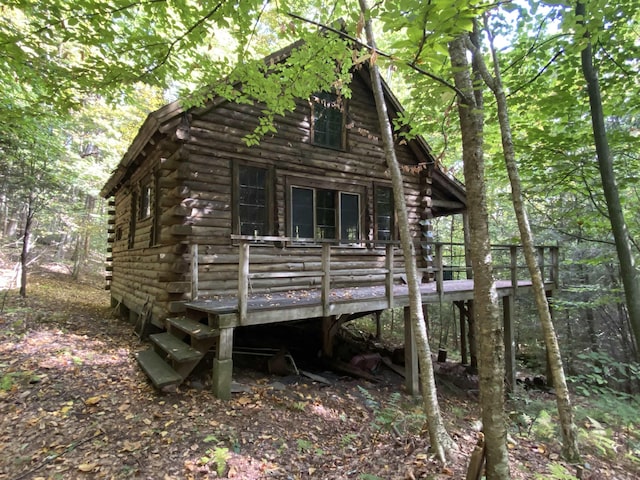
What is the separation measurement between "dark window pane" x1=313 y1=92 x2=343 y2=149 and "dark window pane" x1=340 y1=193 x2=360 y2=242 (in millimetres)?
1452

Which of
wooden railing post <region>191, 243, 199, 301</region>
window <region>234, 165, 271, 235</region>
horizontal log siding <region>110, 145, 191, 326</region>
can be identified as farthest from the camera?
window <region>234, 165, 271, 235</region>

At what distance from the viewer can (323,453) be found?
12.9 feet

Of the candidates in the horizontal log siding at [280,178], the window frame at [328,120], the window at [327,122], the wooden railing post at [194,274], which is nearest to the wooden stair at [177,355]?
the wooden railing post at [194,274]

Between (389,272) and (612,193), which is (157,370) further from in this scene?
(612,193)

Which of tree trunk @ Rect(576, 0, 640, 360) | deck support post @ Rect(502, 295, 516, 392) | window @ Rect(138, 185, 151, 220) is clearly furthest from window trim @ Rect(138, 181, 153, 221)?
deck support post @ Rect(502, 295, 516, 392)

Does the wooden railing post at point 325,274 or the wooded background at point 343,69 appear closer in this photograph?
the wooded background at point 343,69

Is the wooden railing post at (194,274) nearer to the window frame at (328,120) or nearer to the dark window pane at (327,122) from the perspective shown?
the window frame at (328,120)

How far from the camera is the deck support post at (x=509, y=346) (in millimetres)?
8407

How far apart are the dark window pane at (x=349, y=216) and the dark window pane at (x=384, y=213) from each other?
69 centimetres

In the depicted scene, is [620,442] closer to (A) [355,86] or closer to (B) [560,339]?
(A) [355,86]

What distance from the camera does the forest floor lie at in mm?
3314

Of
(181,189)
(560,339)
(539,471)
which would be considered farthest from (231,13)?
(560,339)

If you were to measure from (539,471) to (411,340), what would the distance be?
3212 millimetres

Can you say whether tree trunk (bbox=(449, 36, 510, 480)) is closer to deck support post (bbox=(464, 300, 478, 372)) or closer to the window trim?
deck support post (bbox=(464, 300, 478, 372))
